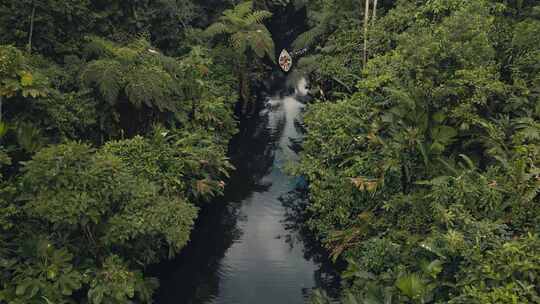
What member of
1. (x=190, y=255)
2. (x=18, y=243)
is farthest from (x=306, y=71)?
(x=18, y=243)

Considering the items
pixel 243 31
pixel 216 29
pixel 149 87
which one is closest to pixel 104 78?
pixel 149 87

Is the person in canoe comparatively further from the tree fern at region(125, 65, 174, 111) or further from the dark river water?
the tree fern at region(125, 65, 174, 111)

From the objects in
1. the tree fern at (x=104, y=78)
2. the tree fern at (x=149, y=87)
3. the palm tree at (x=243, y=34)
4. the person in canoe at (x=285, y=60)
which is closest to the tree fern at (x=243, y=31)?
the palm tree at (x=243, y=34)

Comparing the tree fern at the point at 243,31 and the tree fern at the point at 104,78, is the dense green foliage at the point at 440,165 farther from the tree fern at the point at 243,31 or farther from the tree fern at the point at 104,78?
the tree fern at the point at 104,78

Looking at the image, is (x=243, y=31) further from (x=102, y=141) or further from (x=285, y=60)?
(x=102, y=141)

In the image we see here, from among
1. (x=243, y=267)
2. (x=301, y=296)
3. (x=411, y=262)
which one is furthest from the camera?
(x=243, y=267)

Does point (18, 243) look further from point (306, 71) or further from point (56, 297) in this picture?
point (306, 71)
